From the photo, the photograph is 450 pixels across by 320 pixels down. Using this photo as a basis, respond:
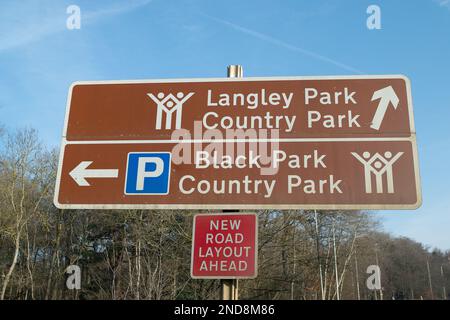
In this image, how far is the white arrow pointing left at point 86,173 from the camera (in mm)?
3904

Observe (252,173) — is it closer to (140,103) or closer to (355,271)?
(140,103)

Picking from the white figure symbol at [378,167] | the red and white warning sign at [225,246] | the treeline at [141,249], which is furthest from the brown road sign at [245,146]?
the treeline at [141,249]

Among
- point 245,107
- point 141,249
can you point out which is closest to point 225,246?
point 245,107

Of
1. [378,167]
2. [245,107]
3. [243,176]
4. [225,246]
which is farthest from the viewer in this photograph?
[245,107]

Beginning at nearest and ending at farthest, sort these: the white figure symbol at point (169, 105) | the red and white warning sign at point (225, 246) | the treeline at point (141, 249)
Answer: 1. the red and white warning sign at point (225, 246)
2. the white figure symbol at point (169, 105)
3. the treeline at point (141, 249)

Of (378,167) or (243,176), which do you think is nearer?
(378,167)

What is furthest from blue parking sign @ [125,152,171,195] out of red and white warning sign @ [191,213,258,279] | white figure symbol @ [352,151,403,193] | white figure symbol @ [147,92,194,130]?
white figure symbol @ [352,151,403,193]

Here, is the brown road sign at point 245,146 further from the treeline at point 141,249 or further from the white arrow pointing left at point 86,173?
the treeline at point 141,249

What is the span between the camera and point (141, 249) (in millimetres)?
26781

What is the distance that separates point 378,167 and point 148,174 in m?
1.99

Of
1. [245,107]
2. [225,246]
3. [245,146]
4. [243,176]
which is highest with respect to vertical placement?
[245,107]

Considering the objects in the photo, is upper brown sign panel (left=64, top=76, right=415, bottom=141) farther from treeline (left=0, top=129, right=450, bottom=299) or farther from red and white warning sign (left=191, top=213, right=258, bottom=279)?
treeline (left=0, top=129, right=450, bottom=299)

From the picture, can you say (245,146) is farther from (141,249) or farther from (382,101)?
(141,249)

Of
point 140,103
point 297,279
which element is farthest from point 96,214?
point 140,103
